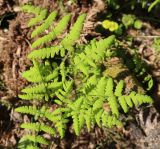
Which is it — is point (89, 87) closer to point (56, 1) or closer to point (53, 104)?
point (53, 104)

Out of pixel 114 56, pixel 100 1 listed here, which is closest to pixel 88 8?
pixel 100 1

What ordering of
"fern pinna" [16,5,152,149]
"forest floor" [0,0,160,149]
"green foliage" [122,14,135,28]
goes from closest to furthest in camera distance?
1. "fern pinna" [16,5,152,149]
2. "forest floor" [0,0,160,149]
3. "green foliage" [122,14,135,28]

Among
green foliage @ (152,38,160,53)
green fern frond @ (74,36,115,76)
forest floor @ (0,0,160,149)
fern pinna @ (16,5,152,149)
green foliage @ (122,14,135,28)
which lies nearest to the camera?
fern pinna @ (16,5,152,149)

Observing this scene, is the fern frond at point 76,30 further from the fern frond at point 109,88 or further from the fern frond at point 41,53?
the fern frond at point 109,88

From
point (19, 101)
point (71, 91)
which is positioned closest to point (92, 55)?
point (71, 91)

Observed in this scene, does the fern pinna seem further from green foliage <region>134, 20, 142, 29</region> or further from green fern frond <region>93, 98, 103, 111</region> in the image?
green foliage <region>134, 20, 142, 29</region>

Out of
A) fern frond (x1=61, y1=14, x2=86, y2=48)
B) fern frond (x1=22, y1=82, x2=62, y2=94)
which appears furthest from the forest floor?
fern frond (x1=61, y1=14, x2=86, y2=48)

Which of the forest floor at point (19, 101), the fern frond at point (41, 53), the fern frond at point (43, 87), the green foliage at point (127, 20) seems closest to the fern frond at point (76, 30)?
the fern frond at point (41, 53)

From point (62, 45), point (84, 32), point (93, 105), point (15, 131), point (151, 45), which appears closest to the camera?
point (93, 105)
